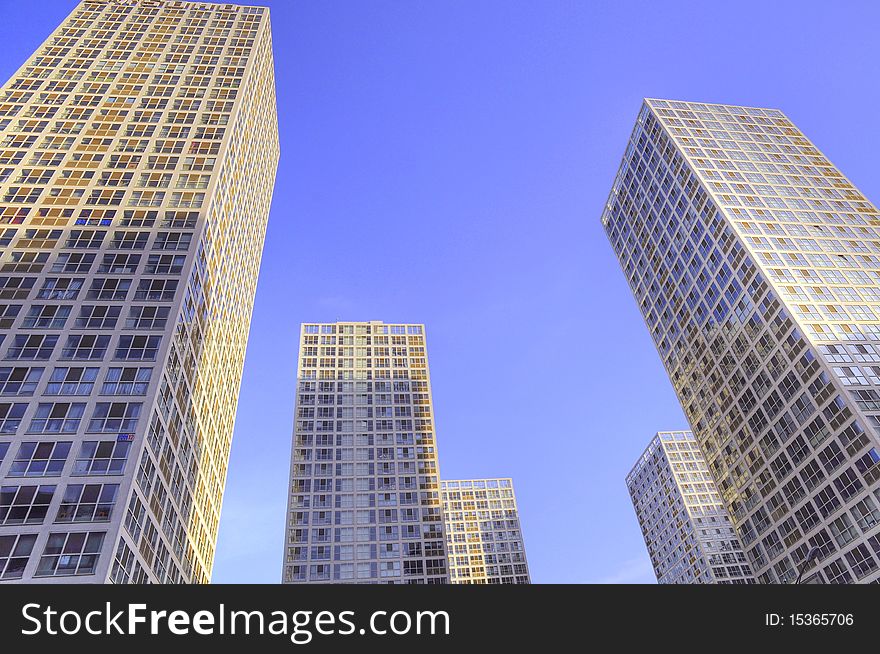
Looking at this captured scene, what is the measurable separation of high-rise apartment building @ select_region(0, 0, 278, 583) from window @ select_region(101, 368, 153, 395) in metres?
0.15

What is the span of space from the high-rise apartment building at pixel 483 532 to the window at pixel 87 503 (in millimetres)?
115355

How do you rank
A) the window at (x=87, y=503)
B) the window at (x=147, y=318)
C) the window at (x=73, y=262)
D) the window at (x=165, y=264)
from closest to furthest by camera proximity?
the window at (x=87, y=503)
the window at (x=147, y=318)
the window at (x=73, y=262)
the window at (x=165, y=264)

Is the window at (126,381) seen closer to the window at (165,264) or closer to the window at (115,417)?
the window at (115,417)

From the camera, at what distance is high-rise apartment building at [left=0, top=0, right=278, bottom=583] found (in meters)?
51.1

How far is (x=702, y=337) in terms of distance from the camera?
325ft

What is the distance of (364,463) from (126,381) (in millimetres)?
70093

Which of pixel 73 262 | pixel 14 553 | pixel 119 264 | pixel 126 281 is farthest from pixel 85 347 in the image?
pixel 14 553

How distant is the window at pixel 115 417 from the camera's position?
54656 mm

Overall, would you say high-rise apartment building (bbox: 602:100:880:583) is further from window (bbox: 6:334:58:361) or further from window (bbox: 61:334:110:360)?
window (bbox: 6:334:58:361)

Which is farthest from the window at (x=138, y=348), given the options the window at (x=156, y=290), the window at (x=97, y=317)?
the window at (x=156, y=290)

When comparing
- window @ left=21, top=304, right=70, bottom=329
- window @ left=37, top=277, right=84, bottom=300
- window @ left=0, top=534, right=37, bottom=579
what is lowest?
window @ left=0, top=534, right=37, bottom=579

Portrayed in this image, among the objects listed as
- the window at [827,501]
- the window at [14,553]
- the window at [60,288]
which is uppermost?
the window at [60,288]

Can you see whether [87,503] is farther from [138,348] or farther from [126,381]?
[138,348]

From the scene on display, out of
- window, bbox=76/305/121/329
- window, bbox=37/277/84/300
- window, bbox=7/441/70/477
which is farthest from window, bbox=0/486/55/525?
window, bbox=37/277/84/300
